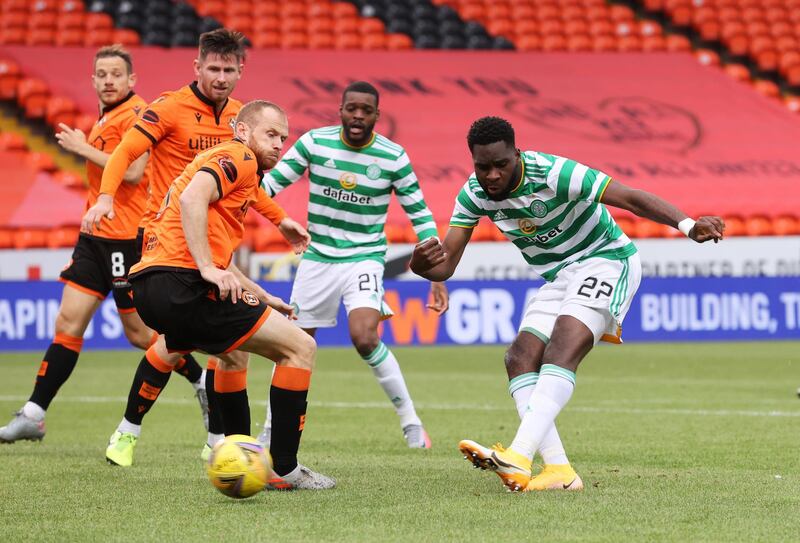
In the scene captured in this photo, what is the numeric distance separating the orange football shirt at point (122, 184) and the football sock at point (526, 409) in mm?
2861

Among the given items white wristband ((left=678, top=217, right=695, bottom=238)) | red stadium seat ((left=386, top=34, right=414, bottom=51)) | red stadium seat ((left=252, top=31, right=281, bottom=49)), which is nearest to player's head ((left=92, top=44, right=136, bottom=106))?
white wristband ((left=678, top=217, right=695, bottom=238))

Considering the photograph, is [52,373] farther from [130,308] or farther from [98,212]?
[98,212]

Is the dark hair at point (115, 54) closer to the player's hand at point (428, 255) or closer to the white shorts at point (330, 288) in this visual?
the white shorts at point (330, 288)

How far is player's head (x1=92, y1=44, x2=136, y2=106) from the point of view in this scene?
24.6ft

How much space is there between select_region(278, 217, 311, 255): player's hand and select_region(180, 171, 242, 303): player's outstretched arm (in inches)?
35.9

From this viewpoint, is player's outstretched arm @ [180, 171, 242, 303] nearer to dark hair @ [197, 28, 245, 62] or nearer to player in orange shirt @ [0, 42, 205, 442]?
dark hair @ [197, 28, 245, 62]

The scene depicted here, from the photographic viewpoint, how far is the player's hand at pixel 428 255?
5828mm

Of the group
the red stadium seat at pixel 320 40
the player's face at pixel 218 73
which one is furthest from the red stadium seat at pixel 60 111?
the player's face at pixel 218 73

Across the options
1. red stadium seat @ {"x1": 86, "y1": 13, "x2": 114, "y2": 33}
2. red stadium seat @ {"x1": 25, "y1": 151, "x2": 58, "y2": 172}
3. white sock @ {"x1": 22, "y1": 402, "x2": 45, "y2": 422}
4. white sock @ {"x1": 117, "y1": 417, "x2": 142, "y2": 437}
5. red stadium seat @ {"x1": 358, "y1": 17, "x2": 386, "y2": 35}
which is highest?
white sock @ {"x1": 117, "y1": 417, "x2": 142, "y2": 437}

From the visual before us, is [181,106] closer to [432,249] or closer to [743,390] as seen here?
[432,249]

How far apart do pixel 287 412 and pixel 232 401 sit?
1.67 feet

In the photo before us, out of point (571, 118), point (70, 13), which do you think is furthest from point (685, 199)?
point (70, 13)

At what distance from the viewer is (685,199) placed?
840 inches

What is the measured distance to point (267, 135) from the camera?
5.64 m
